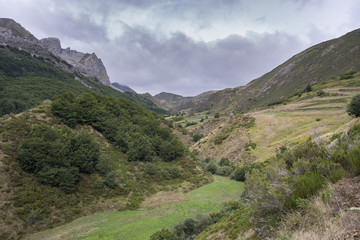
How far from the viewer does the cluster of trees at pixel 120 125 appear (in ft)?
93.7

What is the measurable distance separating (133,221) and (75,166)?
10.4 meters

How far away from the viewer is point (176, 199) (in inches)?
914

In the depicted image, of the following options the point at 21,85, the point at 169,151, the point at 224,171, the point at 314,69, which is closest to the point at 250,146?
the point at 224,171

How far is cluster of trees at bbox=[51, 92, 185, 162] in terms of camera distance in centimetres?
2856

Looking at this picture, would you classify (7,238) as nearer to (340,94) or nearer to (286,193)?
(286,193)

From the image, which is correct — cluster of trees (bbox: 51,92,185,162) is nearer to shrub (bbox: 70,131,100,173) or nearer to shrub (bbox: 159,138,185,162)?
shrub (bbox: 159,138,185,162)

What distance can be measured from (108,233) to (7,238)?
22.9 feet

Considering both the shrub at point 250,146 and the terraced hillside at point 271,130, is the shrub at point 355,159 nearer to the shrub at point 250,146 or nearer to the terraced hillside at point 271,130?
the terraced hillside at point 271,130

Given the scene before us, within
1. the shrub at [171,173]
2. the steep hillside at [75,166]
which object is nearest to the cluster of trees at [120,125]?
the steep hillside at [75,166]

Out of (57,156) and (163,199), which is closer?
(57,156)

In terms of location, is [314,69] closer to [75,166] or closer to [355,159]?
[355,159]

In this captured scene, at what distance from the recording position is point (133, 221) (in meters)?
17.2

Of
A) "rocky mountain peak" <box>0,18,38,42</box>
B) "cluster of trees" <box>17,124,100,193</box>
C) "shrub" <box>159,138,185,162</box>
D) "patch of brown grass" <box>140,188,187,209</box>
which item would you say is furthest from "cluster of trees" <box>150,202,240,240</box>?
"rocky mountain peak" <box>0,18,38,42</box>

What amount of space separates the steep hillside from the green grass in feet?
4.06
